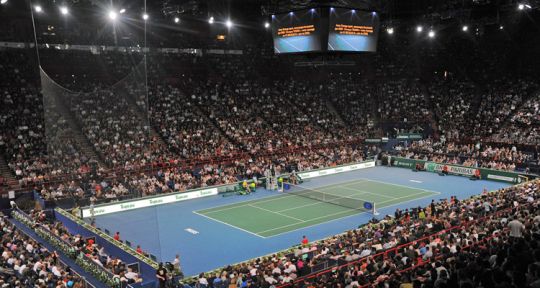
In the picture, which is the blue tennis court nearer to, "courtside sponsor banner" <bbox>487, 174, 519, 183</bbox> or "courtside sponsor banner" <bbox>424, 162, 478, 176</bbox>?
"courtside sponsor banner" <bbox>487, 174, 519, 183</bbox>

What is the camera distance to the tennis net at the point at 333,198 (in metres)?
30.1

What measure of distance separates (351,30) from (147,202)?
17294mm

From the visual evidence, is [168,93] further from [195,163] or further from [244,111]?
[195,163]

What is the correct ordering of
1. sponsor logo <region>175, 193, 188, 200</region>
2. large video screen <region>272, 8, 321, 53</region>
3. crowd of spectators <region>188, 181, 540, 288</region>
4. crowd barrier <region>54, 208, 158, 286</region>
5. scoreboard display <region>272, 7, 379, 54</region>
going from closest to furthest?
1. crowd of spectators <region>188, 181, 540, 288</region>
2. crowd barrier <region>54, 208, 158, 286</region>
3. scoreboard display <region>272, 7, 379, 54</region>
4. large video screen <region>272, 8, 321, 53</region>
5. sponsor logo <region>175, 193, 188, 200</region>

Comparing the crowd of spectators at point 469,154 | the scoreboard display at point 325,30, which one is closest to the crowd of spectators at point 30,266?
the scoreboard display at point 325,30

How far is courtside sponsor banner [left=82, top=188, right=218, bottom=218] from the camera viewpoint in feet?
100

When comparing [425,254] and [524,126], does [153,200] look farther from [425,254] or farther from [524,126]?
[524,126]

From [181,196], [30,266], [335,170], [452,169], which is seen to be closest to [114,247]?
[30,266]

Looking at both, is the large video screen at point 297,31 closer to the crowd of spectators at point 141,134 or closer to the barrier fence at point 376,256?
the crowd of spectators at point 141,134

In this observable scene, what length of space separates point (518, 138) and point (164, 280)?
3817cm

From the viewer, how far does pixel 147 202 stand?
3291 centimetres

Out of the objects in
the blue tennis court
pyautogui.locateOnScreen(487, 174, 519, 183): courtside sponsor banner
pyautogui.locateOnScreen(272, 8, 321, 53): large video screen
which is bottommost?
the blue tennis court

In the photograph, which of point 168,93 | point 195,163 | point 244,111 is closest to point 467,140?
point 244,111

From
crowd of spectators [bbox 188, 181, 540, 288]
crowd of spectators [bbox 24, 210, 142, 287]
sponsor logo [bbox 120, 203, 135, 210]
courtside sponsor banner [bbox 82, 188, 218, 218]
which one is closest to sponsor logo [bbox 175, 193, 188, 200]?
courtside sponsor banner [bbox 82, 188, 218, 218]
